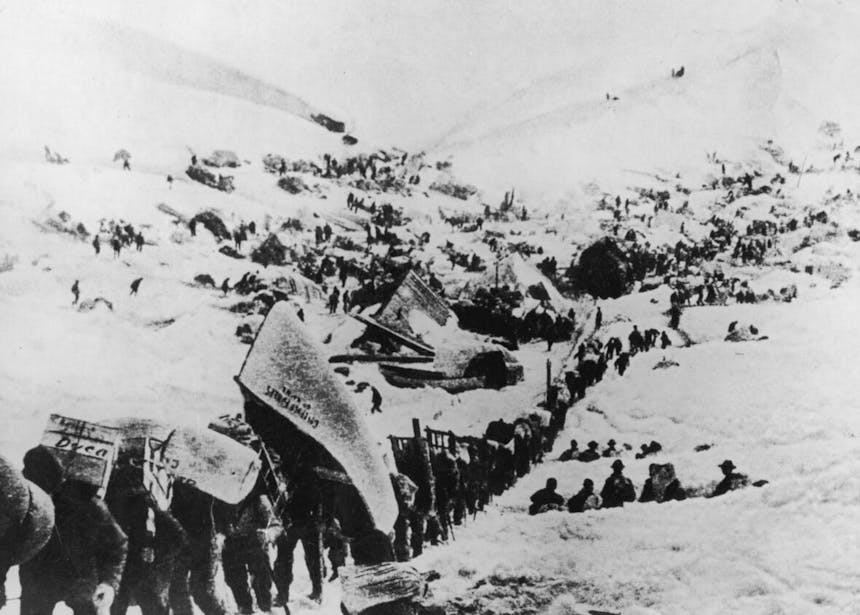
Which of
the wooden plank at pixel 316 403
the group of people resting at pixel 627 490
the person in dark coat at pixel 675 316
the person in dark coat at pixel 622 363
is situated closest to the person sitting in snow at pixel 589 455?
the group of people resting at pixel 627 490

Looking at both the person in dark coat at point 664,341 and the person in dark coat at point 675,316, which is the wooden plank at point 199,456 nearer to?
the person in dark coat at point 664,341

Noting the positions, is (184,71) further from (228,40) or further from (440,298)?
(440,298)

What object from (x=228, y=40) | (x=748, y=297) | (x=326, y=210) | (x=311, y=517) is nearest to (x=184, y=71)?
(x=228, y=40)

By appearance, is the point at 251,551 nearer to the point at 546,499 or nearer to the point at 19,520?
the point at 19,520

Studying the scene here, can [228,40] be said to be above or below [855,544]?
above

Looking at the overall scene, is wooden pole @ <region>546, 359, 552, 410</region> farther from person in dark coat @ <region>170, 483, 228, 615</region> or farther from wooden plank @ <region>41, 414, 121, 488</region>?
wooden plank @ <region>41, 414, 121, 488</region>

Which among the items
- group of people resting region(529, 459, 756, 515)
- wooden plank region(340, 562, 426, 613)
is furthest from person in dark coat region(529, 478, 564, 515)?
wooden plank region(340, 562, 426, 613)
